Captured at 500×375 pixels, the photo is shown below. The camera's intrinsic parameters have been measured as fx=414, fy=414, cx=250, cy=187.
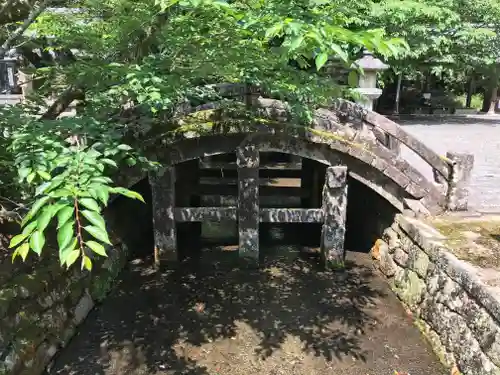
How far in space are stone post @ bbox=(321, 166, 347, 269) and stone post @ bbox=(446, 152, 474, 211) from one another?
1644 mm

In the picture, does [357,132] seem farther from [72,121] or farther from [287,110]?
[72,121]

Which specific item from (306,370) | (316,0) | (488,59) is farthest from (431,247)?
(488,59)

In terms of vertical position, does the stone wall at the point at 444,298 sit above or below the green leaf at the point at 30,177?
below

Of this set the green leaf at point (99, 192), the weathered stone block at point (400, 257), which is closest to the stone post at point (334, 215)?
the weathered stone block at point (400, 257)

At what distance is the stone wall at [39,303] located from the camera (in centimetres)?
431

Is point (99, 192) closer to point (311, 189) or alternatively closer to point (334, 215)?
point (334, 215)

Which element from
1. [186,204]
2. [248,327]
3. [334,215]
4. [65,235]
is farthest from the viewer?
[186,204]

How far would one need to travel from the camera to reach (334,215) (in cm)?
736

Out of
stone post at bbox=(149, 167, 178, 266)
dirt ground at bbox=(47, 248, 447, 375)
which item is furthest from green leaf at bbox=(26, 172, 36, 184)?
stone post at bbox=(149, 167, 178, 266)

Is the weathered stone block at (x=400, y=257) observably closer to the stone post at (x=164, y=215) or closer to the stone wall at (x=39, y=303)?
the stone post at (x=164, y=215)

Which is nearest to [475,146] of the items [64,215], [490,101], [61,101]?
[61,101]

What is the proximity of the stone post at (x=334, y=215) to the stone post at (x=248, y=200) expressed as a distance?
1235 millimetres

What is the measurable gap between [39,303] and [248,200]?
3.59 m

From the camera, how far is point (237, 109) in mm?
6637
